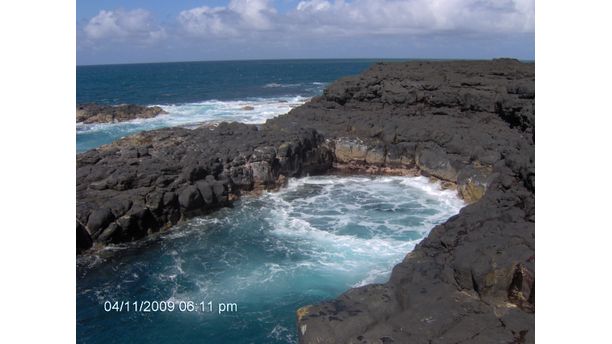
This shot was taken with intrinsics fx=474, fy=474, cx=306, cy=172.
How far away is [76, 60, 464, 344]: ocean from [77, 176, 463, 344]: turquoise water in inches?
1.7

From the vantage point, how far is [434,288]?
11.7 meters

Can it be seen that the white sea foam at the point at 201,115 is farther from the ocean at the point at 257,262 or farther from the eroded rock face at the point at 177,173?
the ocean at the point at 257,262

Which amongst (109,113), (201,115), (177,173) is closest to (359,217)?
(177,173)

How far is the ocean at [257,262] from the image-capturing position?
584 inches

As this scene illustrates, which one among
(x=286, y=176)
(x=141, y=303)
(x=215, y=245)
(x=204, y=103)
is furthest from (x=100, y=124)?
(x=141, y=303)

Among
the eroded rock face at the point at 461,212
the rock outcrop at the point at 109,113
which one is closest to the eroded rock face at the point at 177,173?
the eroded rock face at the point at 461,212

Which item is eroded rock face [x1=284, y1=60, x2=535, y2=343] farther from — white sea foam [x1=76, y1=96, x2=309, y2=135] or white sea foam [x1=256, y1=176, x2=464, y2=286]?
white sea foam [x1=76, y1=96, x2=309, y2=135]

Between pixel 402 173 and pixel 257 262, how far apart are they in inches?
585

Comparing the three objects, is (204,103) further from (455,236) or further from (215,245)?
(455,236)

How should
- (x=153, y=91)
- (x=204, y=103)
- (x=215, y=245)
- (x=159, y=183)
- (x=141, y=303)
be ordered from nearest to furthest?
(x=141, y=303) → (x=215, y=245) → (x=159, y=183) → (x=204, y=103) → (x=153, y=91)

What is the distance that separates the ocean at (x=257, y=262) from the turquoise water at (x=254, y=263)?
0.14ft

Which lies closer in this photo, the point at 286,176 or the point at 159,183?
the point at 159,183

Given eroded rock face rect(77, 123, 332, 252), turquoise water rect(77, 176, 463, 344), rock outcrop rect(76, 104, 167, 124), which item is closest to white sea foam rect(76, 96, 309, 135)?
rock outcrop rect(76, 104, 167, 124)
